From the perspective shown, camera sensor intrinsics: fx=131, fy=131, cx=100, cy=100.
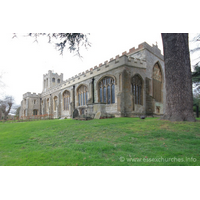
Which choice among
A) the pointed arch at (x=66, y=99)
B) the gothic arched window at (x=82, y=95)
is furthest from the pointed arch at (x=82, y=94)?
the pointed arch at (x=66, y=99)

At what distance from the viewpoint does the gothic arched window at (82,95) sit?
19930 millimetres

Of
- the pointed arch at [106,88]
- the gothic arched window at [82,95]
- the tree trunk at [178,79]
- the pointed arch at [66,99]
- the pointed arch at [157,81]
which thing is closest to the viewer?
the tree trunk at [178,79]

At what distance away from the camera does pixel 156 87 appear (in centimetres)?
1816

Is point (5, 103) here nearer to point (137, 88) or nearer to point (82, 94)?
point (82, 94)

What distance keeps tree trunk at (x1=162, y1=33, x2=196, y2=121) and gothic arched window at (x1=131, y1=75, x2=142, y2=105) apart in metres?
7.56

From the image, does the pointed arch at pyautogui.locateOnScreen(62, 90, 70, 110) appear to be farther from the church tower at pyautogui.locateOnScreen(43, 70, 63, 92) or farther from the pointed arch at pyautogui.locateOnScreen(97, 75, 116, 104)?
the church tower at pyautogui.locateOnScreen(43, 70, 63, 92)

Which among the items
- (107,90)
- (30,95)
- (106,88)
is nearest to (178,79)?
(107,90)

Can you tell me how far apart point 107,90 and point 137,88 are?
3435 mm

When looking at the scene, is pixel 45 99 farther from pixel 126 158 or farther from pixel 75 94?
pixel 126 158

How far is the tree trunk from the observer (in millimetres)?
6160

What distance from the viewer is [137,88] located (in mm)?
14922

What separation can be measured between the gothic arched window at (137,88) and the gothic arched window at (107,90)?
87.5 inches

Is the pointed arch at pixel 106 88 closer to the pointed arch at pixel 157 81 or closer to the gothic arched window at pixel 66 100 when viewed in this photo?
the pointed arch at pixel 157 81

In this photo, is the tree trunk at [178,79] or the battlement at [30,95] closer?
the tree trunk at [178,79]
